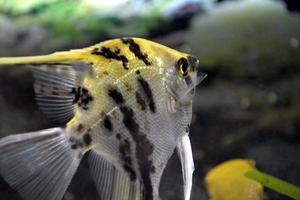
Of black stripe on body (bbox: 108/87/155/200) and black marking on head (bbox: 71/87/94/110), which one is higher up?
black marking on head (bbox: 71/87/94/110)

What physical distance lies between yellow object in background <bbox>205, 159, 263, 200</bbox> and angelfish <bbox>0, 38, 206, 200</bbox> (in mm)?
589

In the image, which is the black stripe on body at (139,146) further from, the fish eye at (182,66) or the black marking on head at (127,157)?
the fish eye at (182,66)

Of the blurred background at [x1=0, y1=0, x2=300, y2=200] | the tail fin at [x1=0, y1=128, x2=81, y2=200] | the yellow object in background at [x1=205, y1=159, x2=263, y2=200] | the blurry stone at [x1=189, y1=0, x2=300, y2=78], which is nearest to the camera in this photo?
the tail fin at [x1=0, y1=128, x2=81, y2=200]

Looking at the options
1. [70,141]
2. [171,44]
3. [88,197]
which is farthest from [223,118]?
[70,141]

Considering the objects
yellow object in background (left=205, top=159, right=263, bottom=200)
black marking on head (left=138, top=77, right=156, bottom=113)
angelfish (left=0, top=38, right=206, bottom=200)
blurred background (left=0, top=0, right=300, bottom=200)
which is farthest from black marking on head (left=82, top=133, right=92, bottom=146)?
blurred background (left=0, top=0, right=300, bottom=200)

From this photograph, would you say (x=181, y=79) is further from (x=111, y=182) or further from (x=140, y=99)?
(x=111, y=182)

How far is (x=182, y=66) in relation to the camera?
0.72 metres

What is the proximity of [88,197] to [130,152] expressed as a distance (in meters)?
0.95

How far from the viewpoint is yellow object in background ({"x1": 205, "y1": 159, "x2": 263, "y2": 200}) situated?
129 cm

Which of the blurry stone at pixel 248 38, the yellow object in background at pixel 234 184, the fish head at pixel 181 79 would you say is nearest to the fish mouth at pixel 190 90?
the fish head at pixel 181 79

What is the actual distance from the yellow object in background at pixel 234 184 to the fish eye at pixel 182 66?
667 millimetres

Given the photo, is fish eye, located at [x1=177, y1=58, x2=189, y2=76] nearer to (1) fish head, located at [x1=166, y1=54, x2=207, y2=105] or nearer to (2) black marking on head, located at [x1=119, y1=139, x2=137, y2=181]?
(1) fish head, located at [x1=166, y1=54, x2=207, y2=105]

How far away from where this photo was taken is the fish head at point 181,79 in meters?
0.71

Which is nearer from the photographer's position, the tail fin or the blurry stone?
the tail fin
